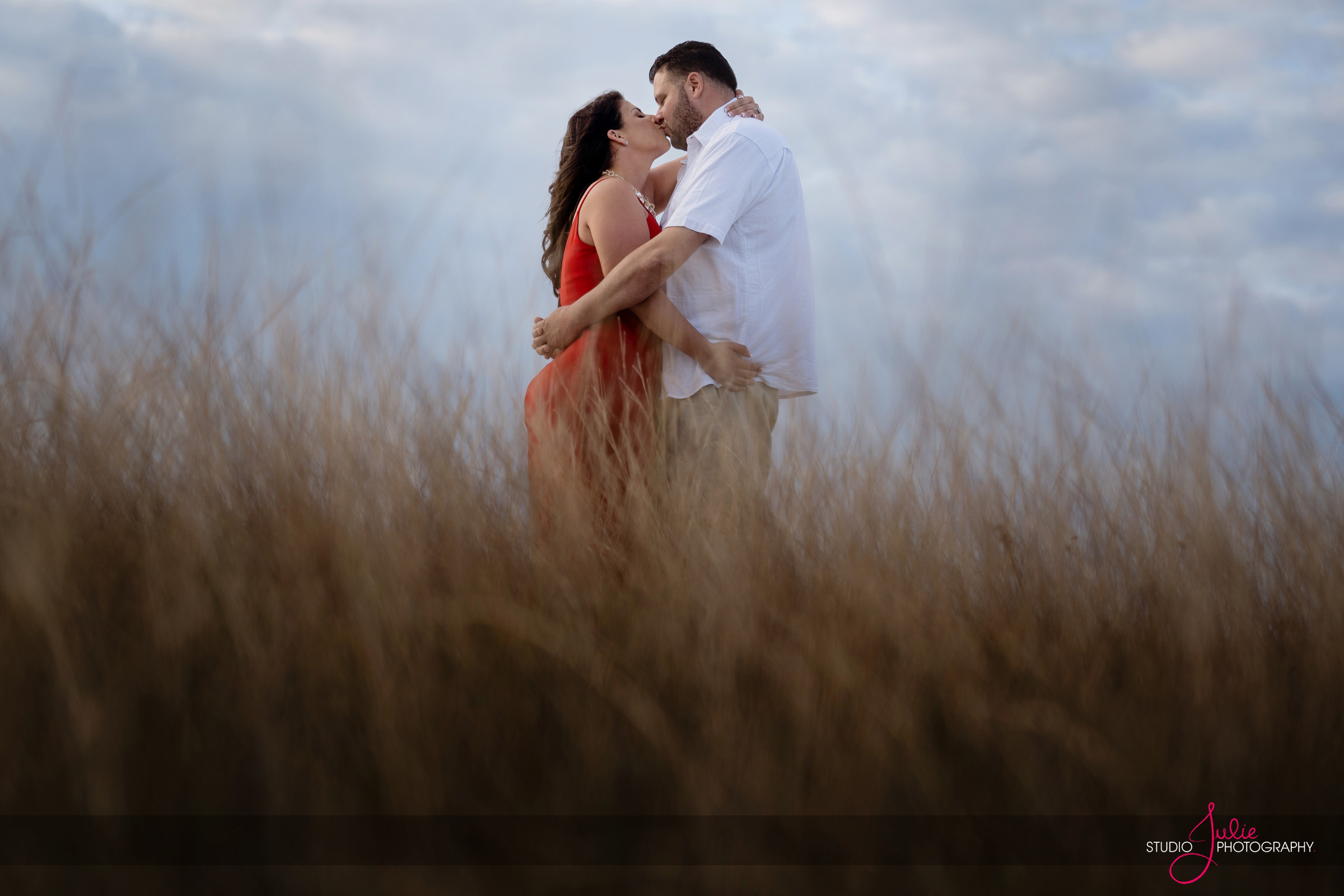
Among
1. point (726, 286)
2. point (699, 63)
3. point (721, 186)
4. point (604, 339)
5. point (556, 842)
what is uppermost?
point (699, 63)

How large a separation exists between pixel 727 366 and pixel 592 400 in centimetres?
39

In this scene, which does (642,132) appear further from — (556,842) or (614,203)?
(556,842)

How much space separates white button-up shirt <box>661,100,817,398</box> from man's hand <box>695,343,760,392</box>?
0.03 meters

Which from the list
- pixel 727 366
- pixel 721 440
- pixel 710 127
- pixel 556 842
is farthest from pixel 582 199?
pixel 556 842

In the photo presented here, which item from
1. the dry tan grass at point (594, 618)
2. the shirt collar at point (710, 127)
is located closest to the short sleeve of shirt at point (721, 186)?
the shirt collar at point (710, 127)

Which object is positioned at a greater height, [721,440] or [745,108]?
[745,108]

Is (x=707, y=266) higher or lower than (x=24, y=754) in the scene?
higher

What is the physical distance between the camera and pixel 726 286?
96.1 inches

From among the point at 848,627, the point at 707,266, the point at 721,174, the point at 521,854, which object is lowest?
the point at 521,854

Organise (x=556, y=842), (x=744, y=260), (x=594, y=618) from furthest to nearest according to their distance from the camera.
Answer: (x=744, y=260), (x=594, y=618), (x=556, y=842)

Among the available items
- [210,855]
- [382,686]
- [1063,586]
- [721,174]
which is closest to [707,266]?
[721,174]

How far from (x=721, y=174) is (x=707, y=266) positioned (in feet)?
0.80

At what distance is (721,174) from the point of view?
238cm

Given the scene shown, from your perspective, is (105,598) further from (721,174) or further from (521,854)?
(721,174)
